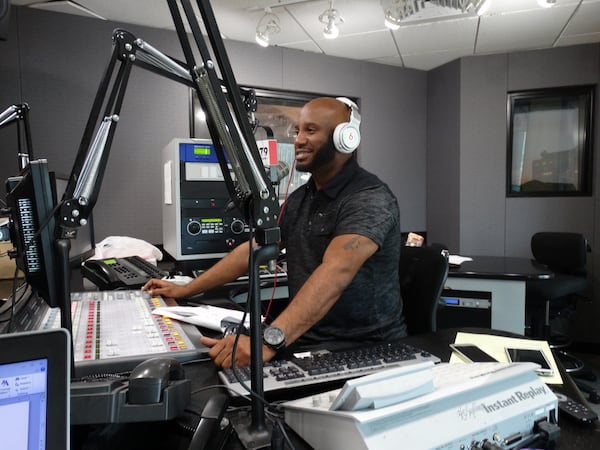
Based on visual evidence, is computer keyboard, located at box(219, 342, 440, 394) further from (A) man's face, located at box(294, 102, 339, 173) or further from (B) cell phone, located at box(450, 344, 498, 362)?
(A) man's face, located at box(294, 102, 339, 173)

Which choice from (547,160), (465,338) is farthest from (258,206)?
(547,160)

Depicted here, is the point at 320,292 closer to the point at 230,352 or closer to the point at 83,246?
the point at 230,352

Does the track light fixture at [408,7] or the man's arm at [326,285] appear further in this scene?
the track light fixture at [408,7]

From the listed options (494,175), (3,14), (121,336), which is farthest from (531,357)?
(494,175)

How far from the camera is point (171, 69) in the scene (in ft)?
2.54

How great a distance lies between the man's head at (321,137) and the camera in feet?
4.87

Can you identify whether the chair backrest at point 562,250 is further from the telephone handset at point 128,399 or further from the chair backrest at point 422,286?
the telephone handset at point 128,399

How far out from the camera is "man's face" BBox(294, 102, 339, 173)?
1484mm

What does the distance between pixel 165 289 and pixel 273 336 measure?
646 mm

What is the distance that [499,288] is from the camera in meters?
2.32

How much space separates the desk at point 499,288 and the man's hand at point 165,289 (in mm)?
1536

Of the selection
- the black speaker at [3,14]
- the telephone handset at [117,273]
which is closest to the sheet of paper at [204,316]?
the telephone handset at [117,273]

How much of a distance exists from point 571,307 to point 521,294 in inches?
35.0

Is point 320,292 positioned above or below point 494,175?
below
